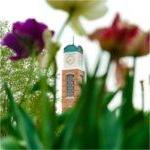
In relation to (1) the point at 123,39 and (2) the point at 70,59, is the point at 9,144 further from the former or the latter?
(2) the point at 70,59

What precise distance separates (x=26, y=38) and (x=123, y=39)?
1.42 feet

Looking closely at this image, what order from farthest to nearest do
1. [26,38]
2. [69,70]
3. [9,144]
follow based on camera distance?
[69,70] < [26,38] < [9,144]

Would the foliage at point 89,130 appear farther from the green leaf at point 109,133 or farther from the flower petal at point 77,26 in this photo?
the flower petal at point 77,26

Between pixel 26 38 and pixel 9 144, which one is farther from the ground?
pixel 26 38

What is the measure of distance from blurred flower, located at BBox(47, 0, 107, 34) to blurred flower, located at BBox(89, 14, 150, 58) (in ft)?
0.33

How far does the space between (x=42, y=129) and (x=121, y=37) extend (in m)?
0.30

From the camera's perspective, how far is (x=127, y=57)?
4.87ft

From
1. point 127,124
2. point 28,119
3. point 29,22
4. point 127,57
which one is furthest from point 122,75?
point 29,22

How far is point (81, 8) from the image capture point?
1.60 m

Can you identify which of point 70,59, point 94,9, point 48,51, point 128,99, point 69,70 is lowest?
point 128,99

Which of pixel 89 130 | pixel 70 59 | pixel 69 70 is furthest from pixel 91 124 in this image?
pixel 69 70

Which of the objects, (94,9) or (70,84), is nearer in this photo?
(94,9)

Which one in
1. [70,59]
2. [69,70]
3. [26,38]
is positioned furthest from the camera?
[69,70]

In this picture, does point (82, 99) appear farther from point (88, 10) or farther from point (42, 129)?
point (88, 10)
